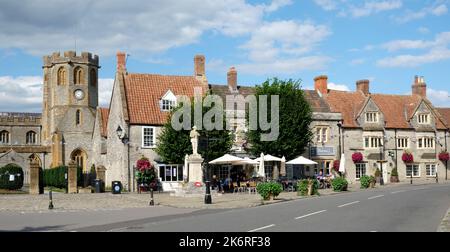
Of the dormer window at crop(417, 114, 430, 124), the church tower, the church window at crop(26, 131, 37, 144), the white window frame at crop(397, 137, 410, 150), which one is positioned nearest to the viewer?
the white window frame at crop(397, 137, 410, 150)

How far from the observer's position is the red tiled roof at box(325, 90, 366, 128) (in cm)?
5562

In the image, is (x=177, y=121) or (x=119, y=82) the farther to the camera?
(x=119, y=82)

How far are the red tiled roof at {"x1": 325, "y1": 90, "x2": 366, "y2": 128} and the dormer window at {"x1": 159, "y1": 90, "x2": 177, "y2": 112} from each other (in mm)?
16848

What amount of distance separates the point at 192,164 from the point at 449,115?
42139 millimetres

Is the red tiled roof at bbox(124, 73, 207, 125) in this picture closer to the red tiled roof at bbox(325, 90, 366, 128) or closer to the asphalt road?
the red tiled roof at bbox(325, 90, 366, 128)

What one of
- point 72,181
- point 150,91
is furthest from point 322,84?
point 72,181

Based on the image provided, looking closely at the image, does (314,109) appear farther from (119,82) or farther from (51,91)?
(51,91)

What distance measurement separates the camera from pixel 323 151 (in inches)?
2079

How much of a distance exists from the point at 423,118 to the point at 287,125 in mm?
21916

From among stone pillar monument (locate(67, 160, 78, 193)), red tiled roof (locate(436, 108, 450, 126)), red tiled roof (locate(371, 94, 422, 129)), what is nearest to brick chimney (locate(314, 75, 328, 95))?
red tiled roof (locate(371, 94, 422, 129))

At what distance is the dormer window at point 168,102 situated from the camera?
1877 inches

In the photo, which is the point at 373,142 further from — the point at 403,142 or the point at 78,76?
the point at 78,76

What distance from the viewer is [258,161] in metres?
40.0
